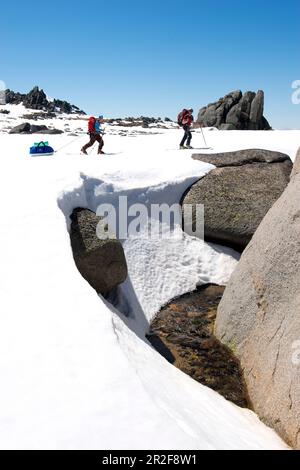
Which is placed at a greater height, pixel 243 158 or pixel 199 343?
pixel 243 158

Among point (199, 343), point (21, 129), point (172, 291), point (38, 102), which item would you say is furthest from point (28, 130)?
point (38, 102)

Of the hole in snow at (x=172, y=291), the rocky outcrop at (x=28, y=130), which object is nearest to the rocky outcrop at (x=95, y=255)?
the hole in snow at (x=172, y=291)

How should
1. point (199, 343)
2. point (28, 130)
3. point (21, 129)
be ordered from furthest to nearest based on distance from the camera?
point (28, 130) < point (21, 129) < point (199, 343)

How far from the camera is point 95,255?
10.4 meters

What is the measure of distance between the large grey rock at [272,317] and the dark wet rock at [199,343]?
311 mm

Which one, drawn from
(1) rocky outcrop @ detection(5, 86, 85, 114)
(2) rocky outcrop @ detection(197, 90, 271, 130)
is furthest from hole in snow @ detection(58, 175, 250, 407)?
(1) rocky outcrop @ detection(5, 86, 85, 114)

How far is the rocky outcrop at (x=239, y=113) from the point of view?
56469mm

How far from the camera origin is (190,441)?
3.94 meters

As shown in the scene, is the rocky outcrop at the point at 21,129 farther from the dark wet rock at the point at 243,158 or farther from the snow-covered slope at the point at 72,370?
the snow-covered slope at the point at 72,370

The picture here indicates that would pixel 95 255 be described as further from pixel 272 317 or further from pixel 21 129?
pixel 21 129

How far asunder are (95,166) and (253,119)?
4780 cm

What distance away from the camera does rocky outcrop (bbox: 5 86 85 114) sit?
92.2 meters

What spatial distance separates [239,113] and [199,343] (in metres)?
51.9

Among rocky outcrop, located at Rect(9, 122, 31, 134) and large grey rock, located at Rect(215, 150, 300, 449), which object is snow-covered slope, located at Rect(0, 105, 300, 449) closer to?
large grey rock, located at Rect(215, 150, 300, 449)
